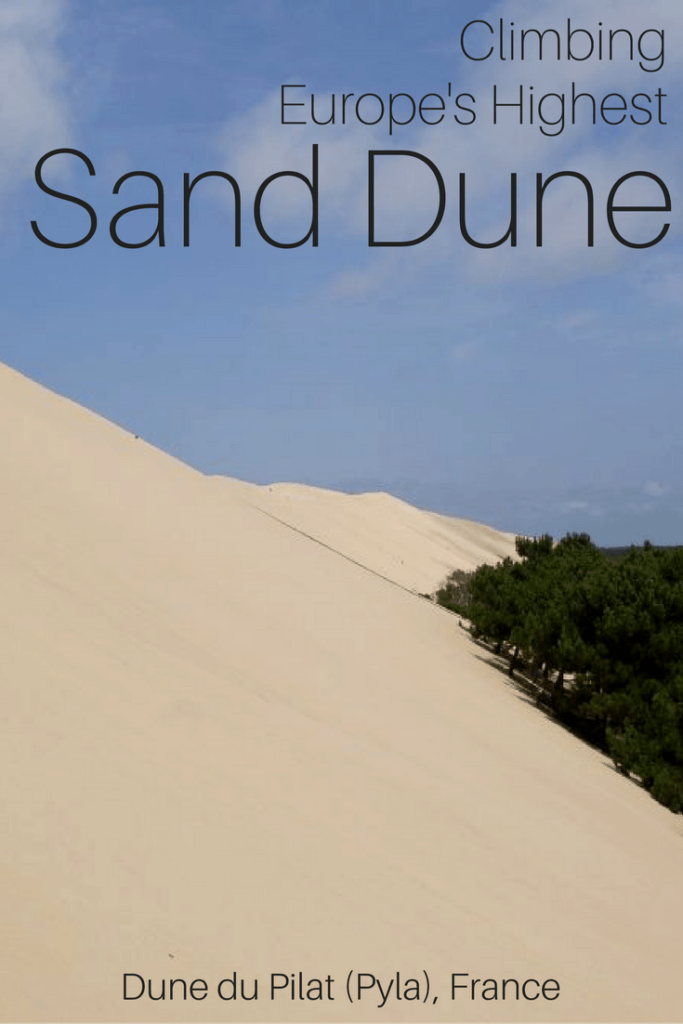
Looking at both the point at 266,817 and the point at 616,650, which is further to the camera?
the point at 616,650

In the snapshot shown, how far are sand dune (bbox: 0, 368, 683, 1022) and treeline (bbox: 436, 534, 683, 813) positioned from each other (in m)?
0.57

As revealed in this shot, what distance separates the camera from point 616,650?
14398mm

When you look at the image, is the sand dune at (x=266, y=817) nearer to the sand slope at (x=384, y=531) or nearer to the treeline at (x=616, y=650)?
the treeline at (x=616, y=650)

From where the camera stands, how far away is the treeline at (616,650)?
495 inches

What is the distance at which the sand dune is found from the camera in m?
4.54

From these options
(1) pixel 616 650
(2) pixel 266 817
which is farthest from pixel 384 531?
(2) pixel 266 817

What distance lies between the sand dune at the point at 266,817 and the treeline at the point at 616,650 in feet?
1.88

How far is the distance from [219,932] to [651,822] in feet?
22.2

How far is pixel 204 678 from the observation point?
7699mm

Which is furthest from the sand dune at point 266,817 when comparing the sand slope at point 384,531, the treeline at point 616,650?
the sand slope at point 384,531

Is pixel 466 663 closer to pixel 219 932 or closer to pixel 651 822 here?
pixel 651 822

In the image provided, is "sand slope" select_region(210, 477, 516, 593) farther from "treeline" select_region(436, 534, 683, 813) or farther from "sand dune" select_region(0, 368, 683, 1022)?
"sand dune" select_region(0, 368, 683, 1022)

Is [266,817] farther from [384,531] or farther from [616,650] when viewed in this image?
[384,531]

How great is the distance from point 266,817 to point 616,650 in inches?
369
